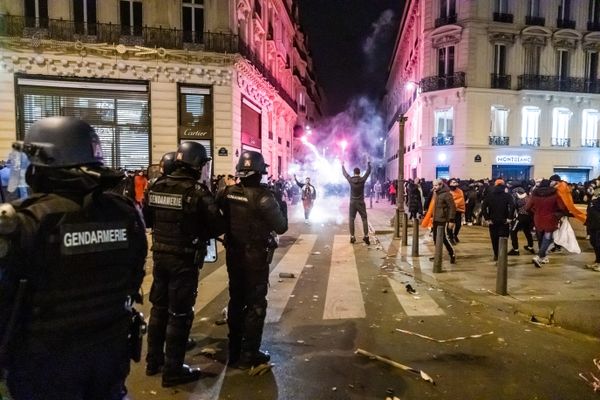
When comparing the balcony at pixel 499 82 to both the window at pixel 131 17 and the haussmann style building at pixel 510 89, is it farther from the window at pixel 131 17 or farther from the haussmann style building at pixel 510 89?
the window at pixel 131 17

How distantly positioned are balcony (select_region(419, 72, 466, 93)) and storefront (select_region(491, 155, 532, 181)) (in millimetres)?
5590

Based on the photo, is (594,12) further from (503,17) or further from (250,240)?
(250,240)

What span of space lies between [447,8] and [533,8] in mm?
5703

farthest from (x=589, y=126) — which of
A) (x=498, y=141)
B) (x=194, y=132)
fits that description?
(x=194, y=132)

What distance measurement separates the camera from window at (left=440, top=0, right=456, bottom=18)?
96.9ft

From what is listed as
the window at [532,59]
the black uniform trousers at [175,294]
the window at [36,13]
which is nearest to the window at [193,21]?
the window at [36,13]

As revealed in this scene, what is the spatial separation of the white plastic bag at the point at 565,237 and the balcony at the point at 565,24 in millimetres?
26926

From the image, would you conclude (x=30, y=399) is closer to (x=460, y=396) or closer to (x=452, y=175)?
(x=460, y=396)

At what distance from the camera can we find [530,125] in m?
30.0

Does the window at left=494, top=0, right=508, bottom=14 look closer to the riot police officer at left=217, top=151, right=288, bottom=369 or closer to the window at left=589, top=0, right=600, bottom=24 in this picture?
the window at left=589, top=0, right=600, bottom=24

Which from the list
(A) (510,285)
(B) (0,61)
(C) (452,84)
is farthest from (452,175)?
(B) (0,61)

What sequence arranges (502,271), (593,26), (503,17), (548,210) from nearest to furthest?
1. (502,271)
2. (548,210)
3. (503,17)
4. (593,26)

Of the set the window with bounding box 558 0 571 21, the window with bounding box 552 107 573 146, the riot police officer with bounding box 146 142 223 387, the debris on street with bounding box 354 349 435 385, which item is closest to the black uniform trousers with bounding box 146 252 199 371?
the riot police officer with bounding box 146 142 223 387

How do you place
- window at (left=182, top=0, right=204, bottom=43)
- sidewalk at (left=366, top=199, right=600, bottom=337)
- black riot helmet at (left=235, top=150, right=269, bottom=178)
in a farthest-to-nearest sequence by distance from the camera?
1. window at (left=182, top=0, right=204, bottom=43)
2. sidewalk at (left=366, top=199, right=600, bottom=337)
3. black riot helmet at (left=235, top=150, right=269, bottom=178)
